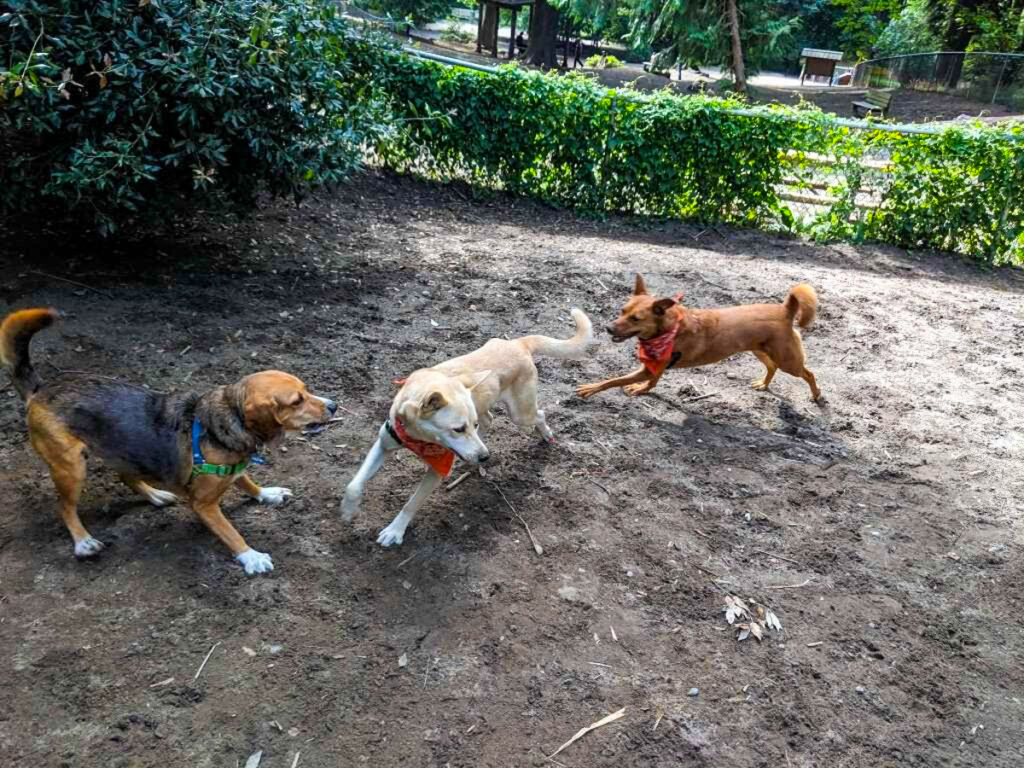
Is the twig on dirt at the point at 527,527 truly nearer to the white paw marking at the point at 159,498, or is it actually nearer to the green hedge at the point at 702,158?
the white paw marking at the point at 159,498

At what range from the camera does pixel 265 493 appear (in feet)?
15.1

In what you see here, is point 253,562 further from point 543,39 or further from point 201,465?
point 543,39

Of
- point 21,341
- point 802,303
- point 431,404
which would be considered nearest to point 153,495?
point 21,341

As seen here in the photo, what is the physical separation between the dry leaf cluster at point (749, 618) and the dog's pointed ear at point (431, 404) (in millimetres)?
2087

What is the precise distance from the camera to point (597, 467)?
17.6 feet

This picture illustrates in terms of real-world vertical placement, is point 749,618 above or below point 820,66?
below

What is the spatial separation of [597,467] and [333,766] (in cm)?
286

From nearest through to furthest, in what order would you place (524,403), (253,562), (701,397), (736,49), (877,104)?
(253,562)
(524,403)
(701,397)
(736,49)
(877,104)

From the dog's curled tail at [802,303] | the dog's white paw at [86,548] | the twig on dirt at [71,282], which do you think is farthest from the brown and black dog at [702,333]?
the twig on dirt at [71,282]

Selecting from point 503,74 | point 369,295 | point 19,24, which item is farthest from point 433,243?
point 19,24

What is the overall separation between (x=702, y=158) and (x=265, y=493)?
8.98 m

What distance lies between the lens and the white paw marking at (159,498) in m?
4.45

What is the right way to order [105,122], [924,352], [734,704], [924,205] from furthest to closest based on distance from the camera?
[924,205]
[924,352]
[105,122]
[734,704]

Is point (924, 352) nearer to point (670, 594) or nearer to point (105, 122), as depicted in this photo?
point (670, 594)
